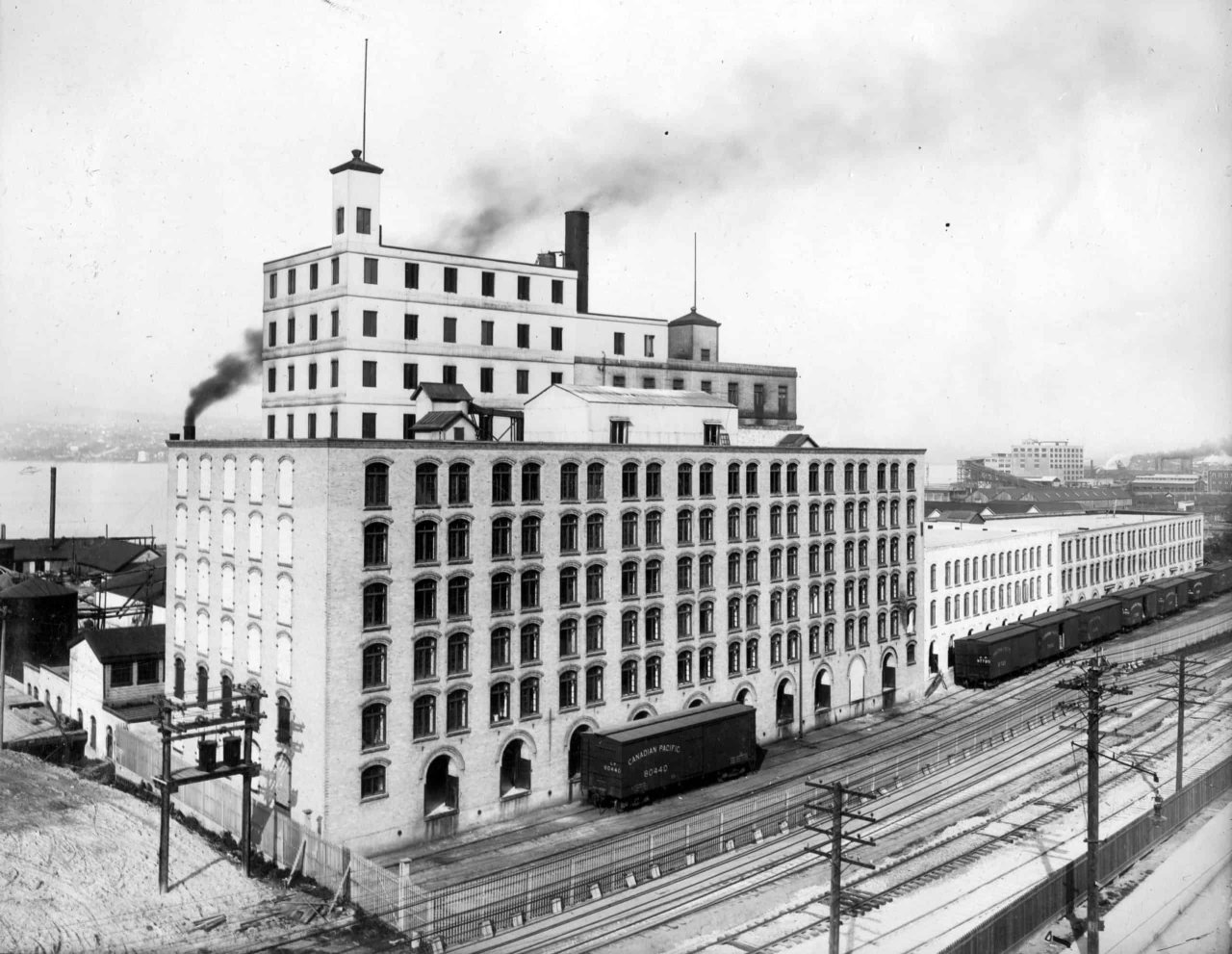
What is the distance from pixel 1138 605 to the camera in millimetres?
94000

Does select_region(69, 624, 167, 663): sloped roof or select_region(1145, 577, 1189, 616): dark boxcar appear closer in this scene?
select_region(69, 624, 167, 663): sloped roof

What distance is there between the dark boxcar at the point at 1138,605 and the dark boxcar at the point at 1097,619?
1628 millimetres

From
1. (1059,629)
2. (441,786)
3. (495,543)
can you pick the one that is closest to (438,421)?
(495,543)

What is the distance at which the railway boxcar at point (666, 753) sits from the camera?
4623cm

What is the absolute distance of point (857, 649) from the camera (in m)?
64.0

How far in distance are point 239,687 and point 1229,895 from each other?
3788 centimetres

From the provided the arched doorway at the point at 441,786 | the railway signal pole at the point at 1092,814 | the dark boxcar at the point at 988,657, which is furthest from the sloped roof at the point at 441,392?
the dark boxcar at the point at 988,657

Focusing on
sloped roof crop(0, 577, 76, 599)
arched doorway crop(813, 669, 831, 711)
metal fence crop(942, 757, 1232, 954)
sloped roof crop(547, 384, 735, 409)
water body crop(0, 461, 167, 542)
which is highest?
Answer: sloped roof crop(547, 384, 735, 409)

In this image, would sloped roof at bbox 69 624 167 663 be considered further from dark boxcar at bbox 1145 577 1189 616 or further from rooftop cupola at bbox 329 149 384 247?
dark boxcar at bbox 1145 577 1189 616

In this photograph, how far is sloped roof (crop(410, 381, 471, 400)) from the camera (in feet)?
175

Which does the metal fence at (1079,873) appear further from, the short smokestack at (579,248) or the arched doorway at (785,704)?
the short smokestack at (579,248)

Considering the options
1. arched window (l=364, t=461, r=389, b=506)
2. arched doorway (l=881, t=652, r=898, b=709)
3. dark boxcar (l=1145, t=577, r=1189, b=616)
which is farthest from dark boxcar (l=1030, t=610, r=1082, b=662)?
arched window (l=364, t=461, r=389, b=506)

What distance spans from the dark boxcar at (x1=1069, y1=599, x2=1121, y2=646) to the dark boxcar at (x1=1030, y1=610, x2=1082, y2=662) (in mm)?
1079

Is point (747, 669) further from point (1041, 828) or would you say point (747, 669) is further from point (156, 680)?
point (156, 680)
